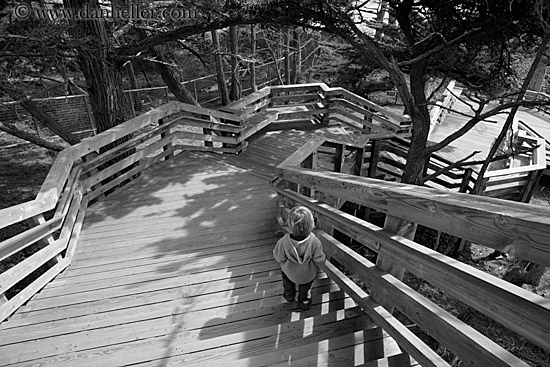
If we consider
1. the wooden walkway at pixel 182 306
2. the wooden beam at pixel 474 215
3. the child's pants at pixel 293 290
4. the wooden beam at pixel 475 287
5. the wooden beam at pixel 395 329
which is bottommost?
the wooden walkway at pixel 182 306

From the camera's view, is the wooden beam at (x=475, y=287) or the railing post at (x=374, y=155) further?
the railing post at (x=374, y=155)

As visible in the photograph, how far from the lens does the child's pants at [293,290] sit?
287 cm

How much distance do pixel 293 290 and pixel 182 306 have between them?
3.35 feet

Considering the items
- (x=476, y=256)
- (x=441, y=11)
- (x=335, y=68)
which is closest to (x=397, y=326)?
(x=441, y=11)

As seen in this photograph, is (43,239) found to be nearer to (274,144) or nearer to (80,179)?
(80,179)

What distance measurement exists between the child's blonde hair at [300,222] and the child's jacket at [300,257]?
0.23 ft

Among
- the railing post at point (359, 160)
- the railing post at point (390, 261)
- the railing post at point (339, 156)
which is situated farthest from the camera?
the railing post at point (359, 160)

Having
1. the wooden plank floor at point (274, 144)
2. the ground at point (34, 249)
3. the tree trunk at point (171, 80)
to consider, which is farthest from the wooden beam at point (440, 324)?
the tree trunk at point (171, 80)

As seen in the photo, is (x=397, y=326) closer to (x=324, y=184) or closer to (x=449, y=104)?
(x=324, y=184)

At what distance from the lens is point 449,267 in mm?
1557

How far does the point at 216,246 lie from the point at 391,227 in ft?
8.41

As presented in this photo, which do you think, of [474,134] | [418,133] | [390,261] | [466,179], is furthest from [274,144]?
[474,134]

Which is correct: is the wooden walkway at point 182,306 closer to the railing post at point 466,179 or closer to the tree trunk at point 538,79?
the railing post at point 466,179

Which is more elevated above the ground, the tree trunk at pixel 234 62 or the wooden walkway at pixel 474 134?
the tree trunk at pixel 234 62
